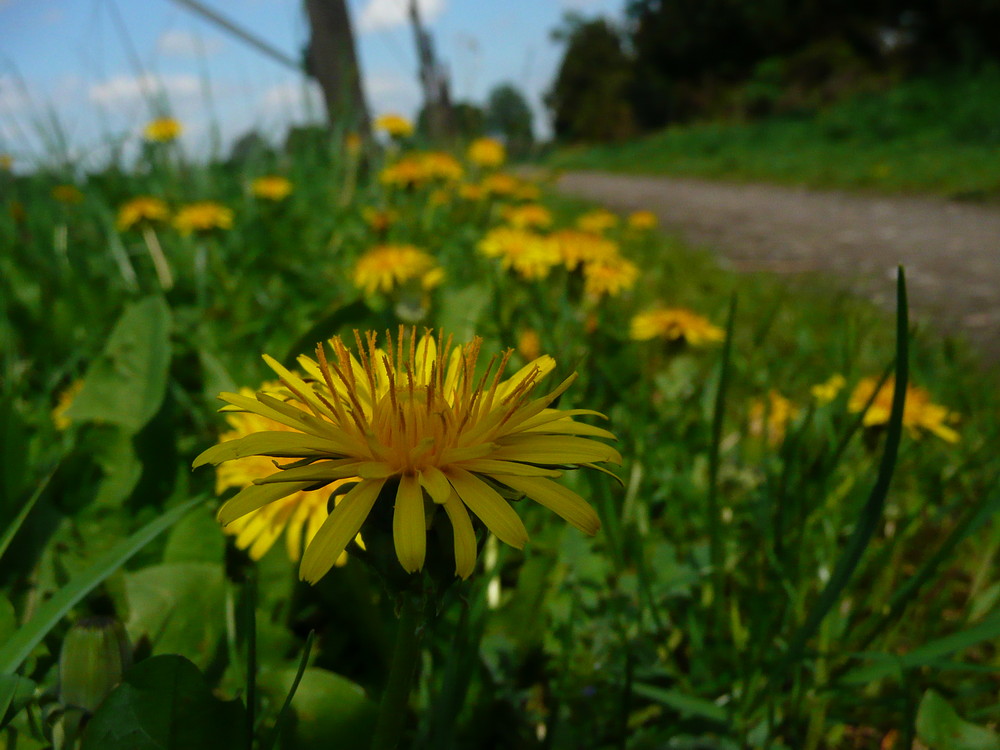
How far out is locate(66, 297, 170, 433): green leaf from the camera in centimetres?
121

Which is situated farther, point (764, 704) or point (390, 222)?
point (390, 222)

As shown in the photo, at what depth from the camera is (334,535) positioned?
52cm

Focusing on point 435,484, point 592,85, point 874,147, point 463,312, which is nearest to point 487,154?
point 463,312

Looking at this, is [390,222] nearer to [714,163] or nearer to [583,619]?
[583,619]

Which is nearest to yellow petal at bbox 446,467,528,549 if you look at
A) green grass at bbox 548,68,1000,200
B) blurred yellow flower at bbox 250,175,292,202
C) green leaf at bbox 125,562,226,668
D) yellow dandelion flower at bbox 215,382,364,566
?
yellow dandelion flower at bbox 215,382,364,566

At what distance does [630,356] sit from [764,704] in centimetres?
103

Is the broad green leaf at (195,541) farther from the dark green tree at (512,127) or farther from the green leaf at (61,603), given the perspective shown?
the dark green tree at (512,127)

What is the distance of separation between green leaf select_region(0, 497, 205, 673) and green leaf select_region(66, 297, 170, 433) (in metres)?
0.57

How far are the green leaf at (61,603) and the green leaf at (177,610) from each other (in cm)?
23

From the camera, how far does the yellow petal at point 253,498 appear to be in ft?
1.68

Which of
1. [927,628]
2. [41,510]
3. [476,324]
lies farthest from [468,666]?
[476,324]

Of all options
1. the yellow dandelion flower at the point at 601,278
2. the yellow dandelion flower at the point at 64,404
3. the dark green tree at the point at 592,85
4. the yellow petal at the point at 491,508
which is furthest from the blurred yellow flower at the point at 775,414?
the dark green tree at the point at 592,85

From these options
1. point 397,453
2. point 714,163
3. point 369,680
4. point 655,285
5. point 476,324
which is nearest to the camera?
point 397,453

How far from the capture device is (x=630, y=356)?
6.10 feet
